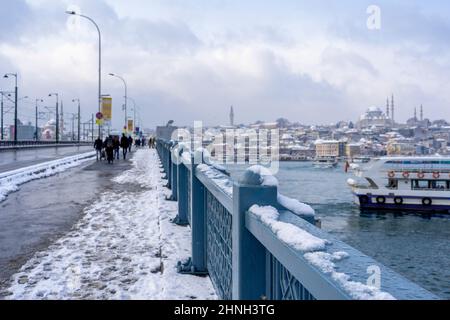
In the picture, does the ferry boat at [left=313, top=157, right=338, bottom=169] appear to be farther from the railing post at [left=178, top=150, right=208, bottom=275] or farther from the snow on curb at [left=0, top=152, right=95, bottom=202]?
the railing post at [left=178, top=150, right=208, bottom=275]

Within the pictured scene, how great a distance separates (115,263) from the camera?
5.91 m

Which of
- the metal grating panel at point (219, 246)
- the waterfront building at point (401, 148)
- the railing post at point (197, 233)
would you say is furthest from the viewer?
the waterfront building at point (401, 148)

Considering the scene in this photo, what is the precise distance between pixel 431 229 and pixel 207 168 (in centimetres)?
4427

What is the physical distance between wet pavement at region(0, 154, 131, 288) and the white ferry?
144 ft

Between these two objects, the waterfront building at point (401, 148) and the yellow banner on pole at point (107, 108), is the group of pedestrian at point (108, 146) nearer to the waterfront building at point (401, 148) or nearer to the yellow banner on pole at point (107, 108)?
the yellow banner on pole at point (107, 108)

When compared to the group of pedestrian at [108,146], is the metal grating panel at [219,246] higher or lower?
lower

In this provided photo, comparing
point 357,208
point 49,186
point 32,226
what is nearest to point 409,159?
point 357,208

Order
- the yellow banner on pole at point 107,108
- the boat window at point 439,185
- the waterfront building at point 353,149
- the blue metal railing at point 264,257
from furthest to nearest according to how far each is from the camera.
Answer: the waterfront building at point 353,149
the boat window at point 439,185
the yellow banner on pole at point 107,108
the blue metal railing at point 264,257

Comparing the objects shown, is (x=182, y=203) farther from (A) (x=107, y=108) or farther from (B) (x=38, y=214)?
(A) (x=107, y=108)

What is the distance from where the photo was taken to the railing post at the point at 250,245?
115 inches

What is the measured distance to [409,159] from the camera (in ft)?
181

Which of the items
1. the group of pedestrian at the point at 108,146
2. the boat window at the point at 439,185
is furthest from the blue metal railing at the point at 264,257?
the boat window at the point at 439,185

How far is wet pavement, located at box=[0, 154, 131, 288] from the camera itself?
6.59m

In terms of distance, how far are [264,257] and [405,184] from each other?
5567cm
